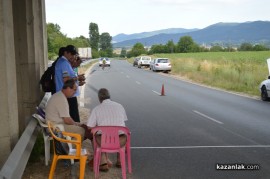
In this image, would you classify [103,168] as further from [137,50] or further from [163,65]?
[137,50]

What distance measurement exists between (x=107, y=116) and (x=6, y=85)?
1.58 meters

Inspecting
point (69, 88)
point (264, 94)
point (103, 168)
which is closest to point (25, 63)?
point (69, 88)

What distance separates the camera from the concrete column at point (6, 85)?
530cm

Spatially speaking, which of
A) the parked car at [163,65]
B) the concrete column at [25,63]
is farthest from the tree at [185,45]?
the concrete column at [25,63]

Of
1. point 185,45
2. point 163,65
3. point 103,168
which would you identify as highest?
point 185,45

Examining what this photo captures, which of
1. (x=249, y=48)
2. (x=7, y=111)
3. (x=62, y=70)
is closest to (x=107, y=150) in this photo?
(x=7, y=111)

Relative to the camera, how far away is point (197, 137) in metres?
9.38

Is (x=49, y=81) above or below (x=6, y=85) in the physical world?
below

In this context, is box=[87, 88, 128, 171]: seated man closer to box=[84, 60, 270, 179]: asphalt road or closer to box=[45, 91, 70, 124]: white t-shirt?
box=[45, 91, 70, 124]: white t-shirt

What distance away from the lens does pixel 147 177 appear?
6.23 meters

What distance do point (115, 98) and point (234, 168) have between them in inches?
435

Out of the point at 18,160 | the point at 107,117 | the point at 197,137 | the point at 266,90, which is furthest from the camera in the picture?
the point at 266,90

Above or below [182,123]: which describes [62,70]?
above

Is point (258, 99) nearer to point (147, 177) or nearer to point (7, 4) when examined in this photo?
point (147, 177)
